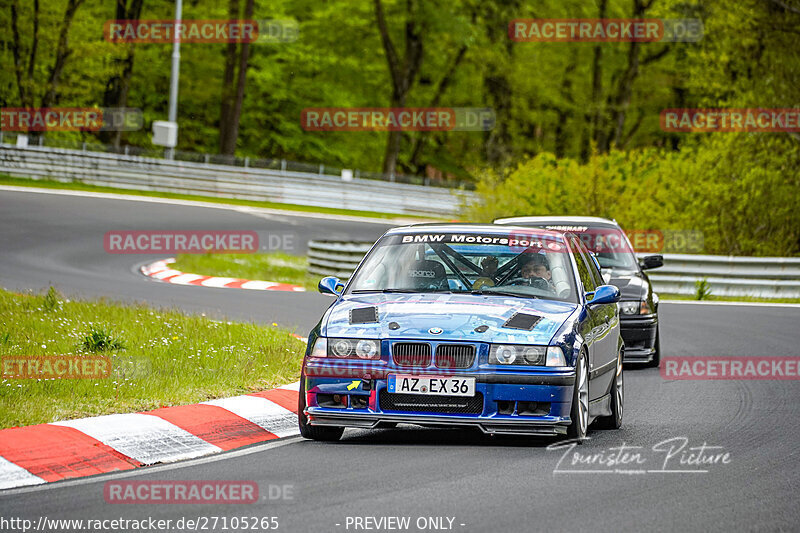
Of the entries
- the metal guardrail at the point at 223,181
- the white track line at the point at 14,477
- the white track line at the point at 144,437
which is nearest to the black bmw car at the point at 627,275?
the white track line at the point at 144,437

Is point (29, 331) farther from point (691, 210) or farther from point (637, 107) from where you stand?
point (637, 107)

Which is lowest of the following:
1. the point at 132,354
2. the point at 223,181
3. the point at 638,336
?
the point at 132,354

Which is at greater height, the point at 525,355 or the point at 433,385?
the point at 525,355

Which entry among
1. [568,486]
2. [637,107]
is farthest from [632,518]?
[637,107]

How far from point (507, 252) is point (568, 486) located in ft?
9.14

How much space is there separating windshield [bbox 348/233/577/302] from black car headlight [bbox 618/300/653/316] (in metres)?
4.47

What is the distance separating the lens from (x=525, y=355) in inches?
328

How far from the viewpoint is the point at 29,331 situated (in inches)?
484

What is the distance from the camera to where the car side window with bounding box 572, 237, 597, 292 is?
9.95m
